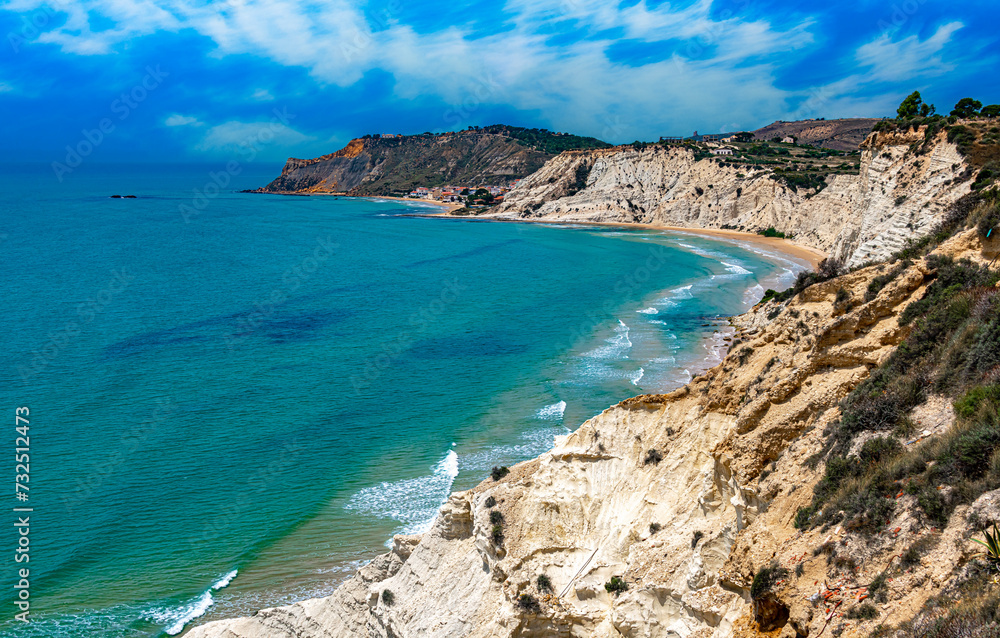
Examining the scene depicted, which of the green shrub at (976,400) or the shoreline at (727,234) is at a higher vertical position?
the shoreline at (727,234)

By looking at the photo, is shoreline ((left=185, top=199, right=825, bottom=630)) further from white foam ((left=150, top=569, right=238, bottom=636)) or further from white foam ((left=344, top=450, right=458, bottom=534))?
white foam ((left=344, top=450, right=458, bottom=534))

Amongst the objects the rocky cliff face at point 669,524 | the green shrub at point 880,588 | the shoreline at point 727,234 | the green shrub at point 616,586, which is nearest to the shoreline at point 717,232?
the shoreline at point 727,234

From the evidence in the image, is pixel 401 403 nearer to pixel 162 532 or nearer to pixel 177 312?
pixel 162 532

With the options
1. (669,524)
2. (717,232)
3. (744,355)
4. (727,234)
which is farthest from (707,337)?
(717,232)

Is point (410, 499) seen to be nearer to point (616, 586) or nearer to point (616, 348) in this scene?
point (616, 586)

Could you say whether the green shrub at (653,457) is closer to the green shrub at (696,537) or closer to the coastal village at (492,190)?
the green shrub at (696,537)

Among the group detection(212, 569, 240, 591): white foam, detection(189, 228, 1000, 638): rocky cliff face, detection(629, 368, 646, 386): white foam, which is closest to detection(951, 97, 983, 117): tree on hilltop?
detection(629, 368, 646, 386): white foam

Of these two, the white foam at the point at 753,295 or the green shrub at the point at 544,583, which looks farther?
the white foam at the point at 753,295
